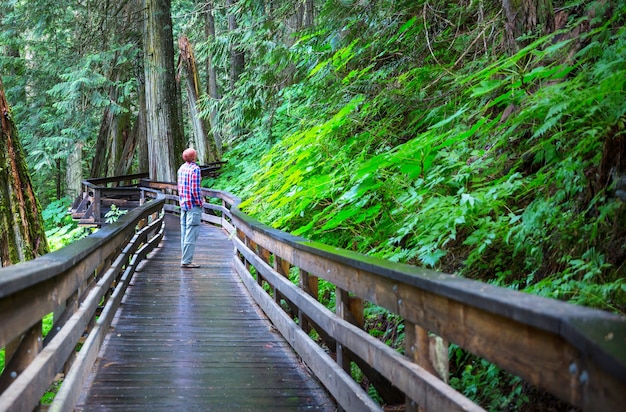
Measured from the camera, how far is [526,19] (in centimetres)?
559

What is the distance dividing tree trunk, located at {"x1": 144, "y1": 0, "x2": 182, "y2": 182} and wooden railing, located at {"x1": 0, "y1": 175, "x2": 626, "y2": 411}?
1701cm

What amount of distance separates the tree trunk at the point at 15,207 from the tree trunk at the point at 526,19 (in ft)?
19.5

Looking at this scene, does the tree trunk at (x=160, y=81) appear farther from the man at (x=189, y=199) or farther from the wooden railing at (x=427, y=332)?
the wooden railing at (x=427, y=332)

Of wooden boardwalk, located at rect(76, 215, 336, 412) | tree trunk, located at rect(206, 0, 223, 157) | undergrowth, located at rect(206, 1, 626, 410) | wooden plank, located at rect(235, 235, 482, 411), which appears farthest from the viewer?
tree trunk, located at rect(206, 0, 223, 157)

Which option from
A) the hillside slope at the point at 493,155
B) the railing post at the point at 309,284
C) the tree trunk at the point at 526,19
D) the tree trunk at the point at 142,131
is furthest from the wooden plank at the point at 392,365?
the tree trunk at the point at 142,131

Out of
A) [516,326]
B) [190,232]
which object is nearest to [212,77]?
[190,232]

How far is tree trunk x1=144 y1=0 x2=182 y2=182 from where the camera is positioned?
21047mm

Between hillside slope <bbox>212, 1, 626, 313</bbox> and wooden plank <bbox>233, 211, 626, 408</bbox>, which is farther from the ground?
hillside slope <bbox>212, 1, 626, 313</bbox>

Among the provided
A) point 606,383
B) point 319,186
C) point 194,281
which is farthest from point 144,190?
point 606,383

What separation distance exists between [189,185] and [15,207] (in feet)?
11.7

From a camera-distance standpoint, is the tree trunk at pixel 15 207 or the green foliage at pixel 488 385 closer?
the green foliage at pixel 488 385

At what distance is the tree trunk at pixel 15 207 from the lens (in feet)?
24.7

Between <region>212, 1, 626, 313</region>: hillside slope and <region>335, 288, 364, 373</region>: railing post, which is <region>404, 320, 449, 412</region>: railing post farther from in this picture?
<region>335, 288, 364, 373</region>: railing post

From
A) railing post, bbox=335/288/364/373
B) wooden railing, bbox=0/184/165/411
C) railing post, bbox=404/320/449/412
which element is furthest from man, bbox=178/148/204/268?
railing post, bbox=404/320/449/412
